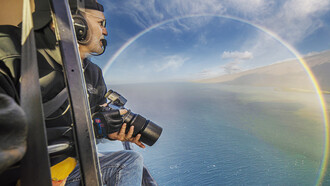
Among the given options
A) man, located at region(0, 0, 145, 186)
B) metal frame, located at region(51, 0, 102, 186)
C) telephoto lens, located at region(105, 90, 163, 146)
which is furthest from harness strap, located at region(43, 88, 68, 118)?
telephoto lens, located at region(105, 90, 163, 146)

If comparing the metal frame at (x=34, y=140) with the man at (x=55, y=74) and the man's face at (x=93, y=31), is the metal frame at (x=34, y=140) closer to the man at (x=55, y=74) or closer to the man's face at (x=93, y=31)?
the man at (x=55, y=74)

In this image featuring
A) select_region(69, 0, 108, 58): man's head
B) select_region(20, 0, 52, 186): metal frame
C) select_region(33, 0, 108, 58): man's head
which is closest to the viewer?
select_region(20, 0, 52, 186): metal frame

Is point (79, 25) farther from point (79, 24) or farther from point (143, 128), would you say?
point (143, 128)

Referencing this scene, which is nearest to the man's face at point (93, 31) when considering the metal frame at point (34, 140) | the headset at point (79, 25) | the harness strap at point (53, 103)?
the headset at point (79, 25)

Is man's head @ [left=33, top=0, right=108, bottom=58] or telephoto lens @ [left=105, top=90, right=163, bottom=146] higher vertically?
man's head @ [left=33, top=0, right=108, bottom=58]

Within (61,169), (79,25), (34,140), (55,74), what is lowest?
(61,169)

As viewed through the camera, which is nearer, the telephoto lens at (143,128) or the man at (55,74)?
the man at (55,74)

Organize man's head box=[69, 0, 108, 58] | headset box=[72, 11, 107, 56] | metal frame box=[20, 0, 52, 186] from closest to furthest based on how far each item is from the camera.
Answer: metal frame box=[20, 0, 52, 186] < headset box=[72, 11, 107, 56] < man's head box=[69, 0, 108, 58]

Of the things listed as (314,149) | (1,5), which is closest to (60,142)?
(1,5)

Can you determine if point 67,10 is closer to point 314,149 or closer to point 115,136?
point 115,136

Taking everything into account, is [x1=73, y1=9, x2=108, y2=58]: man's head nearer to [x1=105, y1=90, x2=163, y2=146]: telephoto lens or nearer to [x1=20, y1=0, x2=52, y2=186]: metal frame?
[x1=105, y1=90, x2=163, y2=146]: telephoto lens

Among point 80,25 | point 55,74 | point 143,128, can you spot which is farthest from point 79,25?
point 143,128
